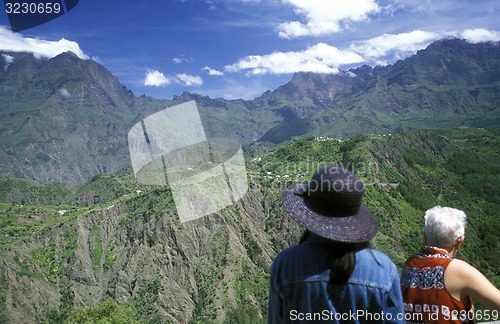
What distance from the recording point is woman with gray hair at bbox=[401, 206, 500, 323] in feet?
10.6

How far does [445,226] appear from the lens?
134 inches

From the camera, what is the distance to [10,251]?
49625 millimetres

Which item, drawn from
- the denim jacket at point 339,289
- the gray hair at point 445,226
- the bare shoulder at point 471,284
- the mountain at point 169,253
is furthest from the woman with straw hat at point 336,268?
the mountain at point 169,253

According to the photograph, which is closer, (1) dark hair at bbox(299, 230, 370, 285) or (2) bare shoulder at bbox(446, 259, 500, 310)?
(1) dark hair at bbox(299, 230, 370, 285)

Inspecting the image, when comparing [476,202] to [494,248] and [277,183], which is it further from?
[277,183]

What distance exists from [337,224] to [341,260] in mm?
232

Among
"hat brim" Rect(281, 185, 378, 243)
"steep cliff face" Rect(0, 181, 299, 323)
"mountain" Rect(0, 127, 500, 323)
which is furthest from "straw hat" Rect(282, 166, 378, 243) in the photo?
"steep cliff face" Rect(0, 181, 299, 323)

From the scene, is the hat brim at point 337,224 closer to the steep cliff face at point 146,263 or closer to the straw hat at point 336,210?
the straw hat at point 336,210

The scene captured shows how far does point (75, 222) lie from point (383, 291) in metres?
59.6

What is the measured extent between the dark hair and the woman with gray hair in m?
1.16

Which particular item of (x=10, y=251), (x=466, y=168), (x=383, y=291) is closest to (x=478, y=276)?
(x=383, y=291)

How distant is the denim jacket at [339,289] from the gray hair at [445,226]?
1.03m

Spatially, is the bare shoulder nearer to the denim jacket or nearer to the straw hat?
the denim jacket

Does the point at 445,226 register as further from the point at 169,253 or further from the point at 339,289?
the point at 169,253
